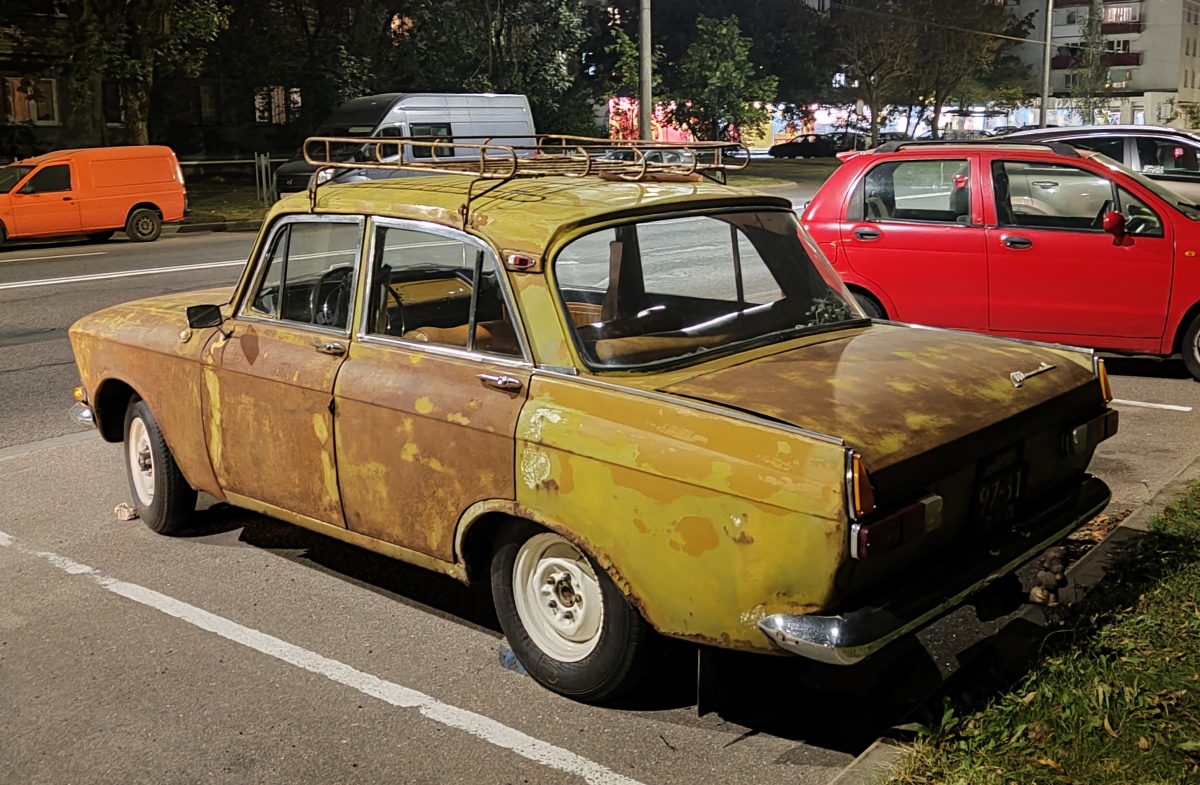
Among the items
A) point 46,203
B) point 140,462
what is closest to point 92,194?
point 46,203

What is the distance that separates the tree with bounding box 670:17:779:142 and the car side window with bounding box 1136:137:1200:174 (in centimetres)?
3099

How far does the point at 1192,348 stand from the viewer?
8781 mm

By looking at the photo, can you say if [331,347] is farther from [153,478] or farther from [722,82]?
[722,82]

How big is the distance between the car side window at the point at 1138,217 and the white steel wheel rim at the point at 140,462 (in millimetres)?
6475

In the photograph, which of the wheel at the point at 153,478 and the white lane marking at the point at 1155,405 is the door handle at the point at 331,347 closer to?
the wheel at the point at 153,478

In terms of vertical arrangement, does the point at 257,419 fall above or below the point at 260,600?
above

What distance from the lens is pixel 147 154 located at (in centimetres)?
2177

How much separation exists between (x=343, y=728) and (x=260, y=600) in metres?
1.27

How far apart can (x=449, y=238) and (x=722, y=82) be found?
42340 millimetres

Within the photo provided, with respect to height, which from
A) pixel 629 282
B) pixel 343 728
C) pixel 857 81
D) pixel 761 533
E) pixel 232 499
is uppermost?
pixel 857 81

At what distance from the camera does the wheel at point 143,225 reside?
21.8 meters

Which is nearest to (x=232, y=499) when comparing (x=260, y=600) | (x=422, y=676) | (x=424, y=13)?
(x=260, y=600)

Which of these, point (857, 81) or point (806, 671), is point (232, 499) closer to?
point (806, 671)

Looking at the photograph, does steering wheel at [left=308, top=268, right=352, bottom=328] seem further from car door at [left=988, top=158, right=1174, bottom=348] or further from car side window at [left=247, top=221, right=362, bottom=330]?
car door at [left=988, top=158, right=1174, bottom=348]
